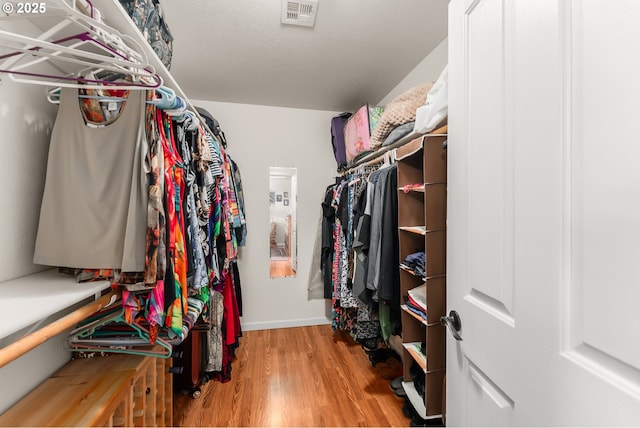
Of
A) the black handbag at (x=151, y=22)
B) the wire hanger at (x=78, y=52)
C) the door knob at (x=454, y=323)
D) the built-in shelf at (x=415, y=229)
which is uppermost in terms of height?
the black handbag at (x=151, y=22)

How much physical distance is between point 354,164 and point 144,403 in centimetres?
210

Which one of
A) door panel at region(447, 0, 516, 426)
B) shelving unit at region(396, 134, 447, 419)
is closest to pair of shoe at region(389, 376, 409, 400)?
shelving unit at region(396, 134, 447, 419)

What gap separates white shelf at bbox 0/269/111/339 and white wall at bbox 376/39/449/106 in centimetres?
211

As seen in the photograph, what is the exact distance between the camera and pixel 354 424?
1540 mm

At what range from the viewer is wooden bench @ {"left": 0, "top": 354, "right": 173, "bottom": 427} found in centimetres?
80

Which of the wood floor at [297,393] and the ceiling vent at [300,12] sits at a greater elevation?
the ceiling vent at [300,12]

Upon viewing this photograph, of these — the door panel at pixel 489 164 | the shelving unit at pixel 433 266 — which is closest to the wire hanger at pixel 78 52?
the door panel at pixel 489 164

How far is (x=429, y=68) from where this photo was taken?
1.88m

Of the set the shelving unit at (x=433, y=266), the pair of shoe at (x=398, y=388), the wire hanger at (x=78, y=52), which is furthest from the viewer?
the pair of shoe at (x=398, y=388)

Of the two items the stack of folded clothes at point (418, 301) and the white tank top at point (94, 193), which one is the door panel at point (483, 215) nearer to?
the stack of folded clothes at point (418, 301)

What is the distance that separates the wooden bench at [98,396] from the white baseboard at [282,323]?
145 centimetres

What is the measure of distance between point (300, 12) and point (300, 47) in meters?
0.30

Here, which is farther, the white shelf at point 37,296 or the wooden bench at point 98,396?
the wooden bench at point 98,396

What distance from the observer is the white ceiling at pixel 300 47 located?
4.88 ft
